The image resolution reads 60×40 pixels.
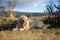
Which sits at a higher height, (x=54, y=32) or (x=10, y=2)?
(x=10, y=2)

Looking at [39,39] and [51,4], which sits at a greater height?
[51,4]

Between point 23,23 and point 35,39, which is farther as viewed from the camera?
point 23,23

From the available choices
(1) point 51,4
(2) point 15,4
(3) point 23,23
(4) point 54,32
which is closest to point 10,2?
(2) point 15,4

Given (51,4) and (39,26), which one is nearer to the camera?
(39,26)

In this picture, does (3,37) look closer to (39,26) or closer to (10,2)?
(39,26)

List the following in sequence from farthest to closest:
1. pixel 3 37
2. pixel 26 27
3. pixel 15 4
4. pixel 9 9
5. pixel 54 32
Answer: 1. pixel 9 9
2. pixel 15 4
3. pixel 26 27
4. pixel 54 32
5. pixel 3 37

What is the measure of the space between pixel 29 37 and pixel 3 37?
110 centimetres

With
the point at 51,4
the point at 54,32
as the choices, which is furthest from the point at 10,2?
the point at 54,32

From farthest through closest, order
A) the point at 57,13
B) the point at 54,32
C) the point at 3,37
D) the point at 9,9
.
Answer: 1. the point at 9,9
2. the point at 57,13
3. the point at 54,32
4. the point at 3,37

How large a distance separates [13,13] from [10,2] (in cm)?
135

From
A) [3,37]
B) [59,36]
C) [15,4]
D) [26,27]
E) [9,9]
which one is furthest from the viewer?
[9,9]

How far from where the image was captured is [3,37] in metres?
7.14

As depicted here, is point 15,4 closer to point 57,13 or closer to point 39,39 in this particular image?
point 57,13

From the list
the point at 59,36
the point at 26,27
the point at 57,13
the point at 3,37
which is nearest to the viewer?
the point at 3,37
